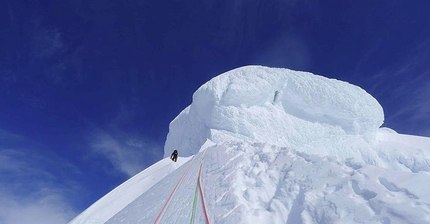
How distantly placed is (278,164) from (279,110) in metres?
14.5

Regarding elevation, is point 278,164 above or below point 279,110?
below

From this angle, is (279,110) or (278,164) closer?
(278,164)

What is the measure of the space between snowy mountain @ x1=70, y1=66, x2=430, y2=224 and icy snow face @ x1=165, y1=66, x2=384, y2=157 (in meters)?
0.08

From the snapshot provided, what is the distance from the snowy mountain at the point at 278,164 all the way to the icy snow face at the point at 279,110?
8 cm

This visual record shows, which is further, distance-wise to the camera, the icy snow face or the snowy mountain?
the icy snow face

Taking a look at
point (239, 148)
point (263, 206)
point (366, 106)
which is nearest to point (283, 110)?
point (366, 106)

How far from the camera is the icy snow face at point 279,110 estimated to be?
1786cm

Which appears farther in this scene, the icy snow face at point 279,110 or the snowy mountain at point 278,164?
the icy snow face at point 279,110

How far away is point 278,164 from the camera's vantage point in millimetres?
5703

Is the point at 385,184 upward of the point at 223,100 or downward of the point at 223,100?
downward

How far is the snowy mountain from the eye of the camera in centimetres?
344

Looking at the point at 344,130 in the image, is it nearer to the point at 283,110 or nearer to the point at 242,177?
the point at 283,110

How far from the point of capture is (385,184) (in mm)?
3500

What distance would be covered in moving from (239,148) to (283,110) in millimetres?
12742
